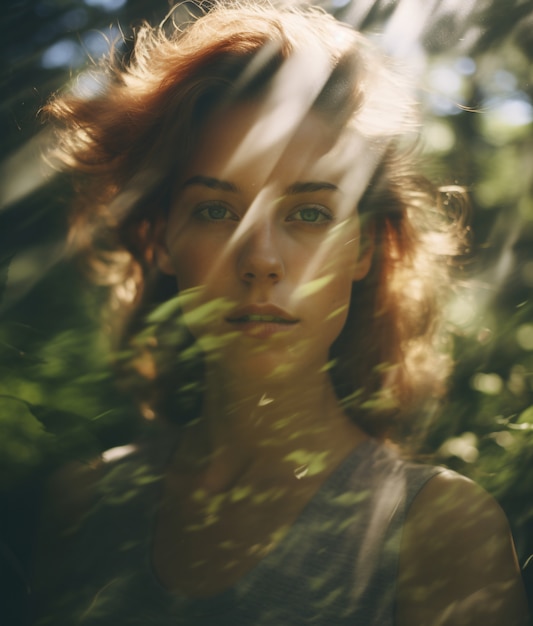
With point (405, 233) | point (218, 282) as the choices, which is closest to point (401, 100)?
point (405, 233)

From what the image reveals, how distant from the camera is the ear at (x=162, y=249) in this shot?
1.72 metres

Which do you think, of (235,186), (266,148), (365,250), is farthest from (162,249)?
(365,250)

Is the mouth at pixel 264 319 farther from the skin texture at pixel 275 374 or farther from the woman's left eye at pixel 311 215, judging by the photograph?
the woman's left eye at pixel 311 215

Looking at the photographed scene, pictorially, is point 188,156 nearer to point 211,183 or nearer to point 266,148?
point 211,183

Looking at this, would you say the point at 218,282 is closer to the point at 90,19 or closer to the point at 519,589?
the point at 519,589

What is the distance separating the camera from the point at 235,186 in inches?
59.9

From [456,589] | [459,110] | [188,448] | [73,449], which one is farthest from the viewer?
[459,110]

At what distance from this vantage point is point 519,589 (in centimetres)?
139

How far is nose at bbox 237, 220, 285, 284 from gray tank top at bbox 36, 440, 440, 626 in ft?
1.57

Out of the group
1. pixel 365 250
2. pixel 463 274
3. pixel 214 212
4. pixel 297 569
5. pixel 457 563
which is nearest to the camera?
pixel 457 563

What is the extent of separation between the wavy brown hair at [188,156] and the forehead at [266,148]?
4cm

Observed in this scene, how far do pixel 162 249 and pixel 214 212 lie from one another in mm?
232

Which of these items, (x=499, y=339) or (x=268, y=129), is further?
(x=499, y=339)

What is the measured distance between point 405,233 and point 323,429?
57 centimetres
